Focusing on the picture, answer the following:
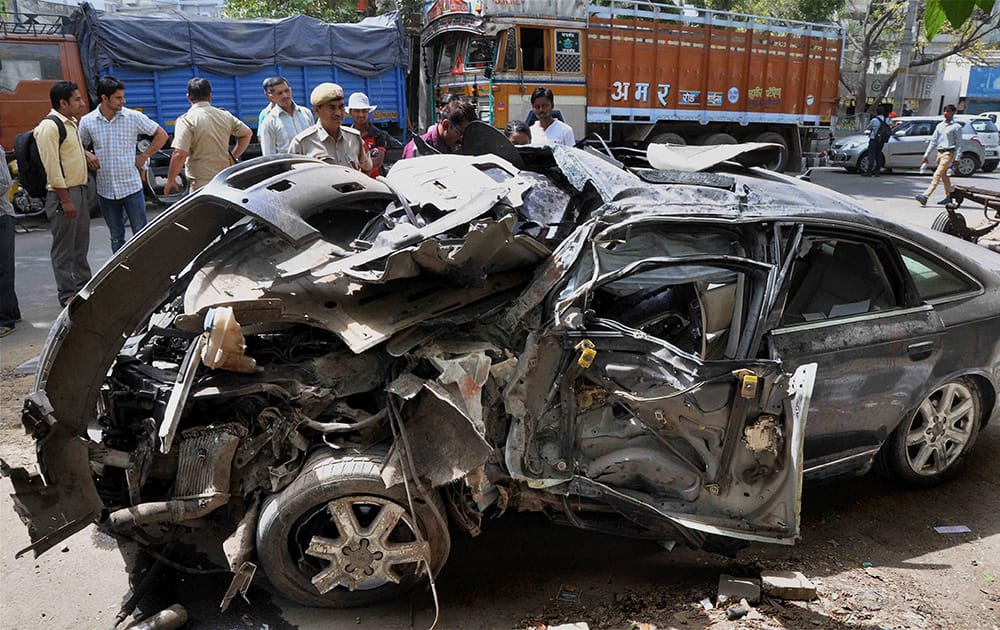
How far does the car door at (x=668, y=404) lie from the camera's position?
115 inches

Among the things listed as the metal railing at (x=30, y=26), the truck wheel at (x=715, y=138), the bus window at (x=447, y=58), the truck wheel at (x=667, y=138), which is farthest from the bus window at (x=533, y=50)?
the metal railing at (x=30, y=26)

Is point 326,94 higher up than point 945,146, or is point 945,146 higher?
point 326,94

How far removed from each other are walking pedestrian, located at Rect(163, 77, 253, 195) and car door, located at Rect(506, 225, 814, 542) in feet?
15.2

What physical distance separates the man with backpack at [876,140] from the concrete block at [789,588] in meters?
18.1

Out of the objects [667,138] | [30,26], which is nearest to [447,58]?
[667,138]

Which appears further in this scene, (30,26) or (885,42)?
(885,42)

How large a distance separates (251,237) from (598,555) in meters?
2.29

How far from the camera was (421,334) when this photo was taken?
9.87ft

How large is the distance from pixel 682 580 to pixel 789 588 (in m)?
0.46

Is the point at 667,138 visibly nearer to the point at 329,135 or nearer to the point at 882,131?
the point at 882,131

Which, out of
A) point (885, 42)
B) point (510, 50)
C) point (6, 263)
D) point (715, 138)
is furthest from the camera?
point (885, 42)

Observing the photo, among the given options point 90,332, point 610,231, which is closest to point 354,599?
point 90,332

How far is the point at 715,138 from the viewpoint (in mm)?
15766

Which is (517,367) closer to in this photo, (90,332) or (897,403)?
(90,332)
